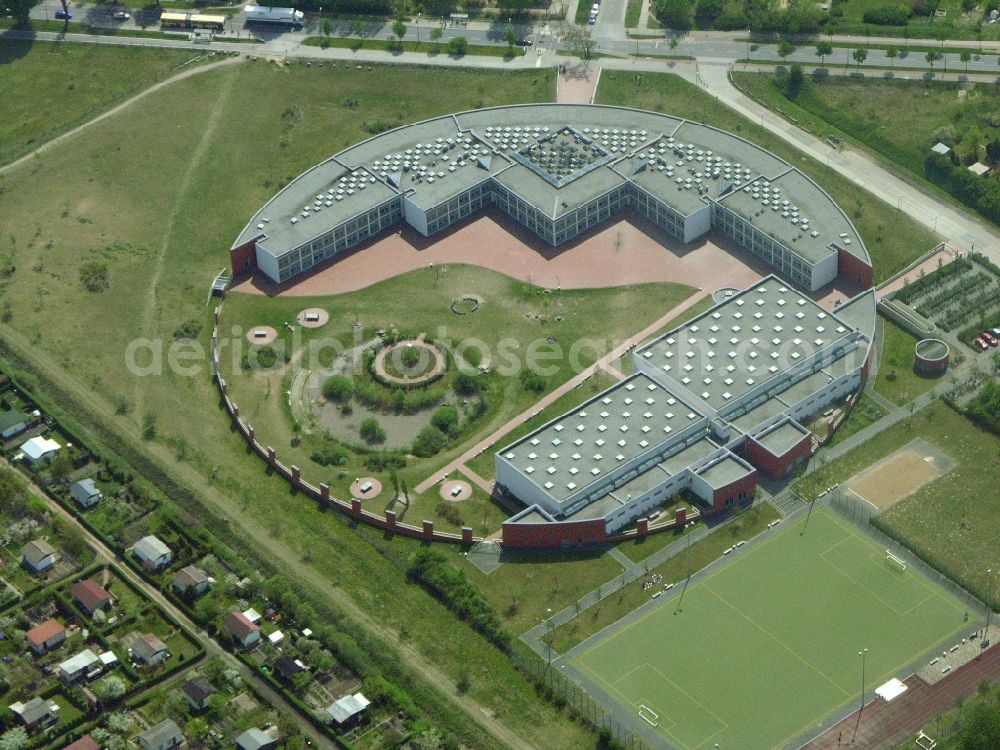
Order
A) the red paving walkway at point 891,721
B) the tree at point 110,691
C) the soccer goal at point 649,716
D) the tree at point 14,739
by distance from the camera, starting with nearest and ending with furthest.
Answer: the tree at point 14,739 < the red paving walkway at point 891,721 < the tree at point 110,691 < the soccer goal at point 649,716

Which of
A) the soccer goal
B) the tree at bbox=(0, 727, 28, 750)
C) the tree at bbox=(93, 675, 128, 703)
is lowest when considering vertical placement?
the tree at bbox=(0, 727, 28, 750)

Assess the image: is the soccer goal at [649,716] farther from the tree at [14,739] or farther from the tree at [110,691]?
the tree at [14,739]

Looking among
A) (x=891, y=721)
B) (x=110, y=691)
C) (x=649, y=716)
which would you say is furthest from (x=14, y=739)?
(x=891, y=721)

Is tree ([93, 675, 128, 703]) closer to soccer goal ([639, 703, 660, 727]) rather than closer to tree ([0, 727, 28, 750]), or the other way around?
tree ([0, 727, 28, 750])

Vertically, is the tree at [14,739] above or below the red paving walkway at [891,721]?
below

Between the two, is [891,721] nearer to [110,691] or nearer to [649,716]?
[649,716]

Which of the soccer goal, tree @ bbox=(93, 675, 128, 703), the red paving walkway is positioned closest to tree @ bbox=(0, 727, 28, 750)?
tree @ bbox=(93, 675, 128, 703)

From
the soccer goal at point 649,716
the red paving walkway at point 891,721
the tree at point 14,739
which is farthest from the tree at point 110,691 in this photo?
the red paving walkway at point 891,721

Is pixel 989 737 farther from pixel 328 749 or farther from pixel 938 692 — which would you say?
pixel 328 749
